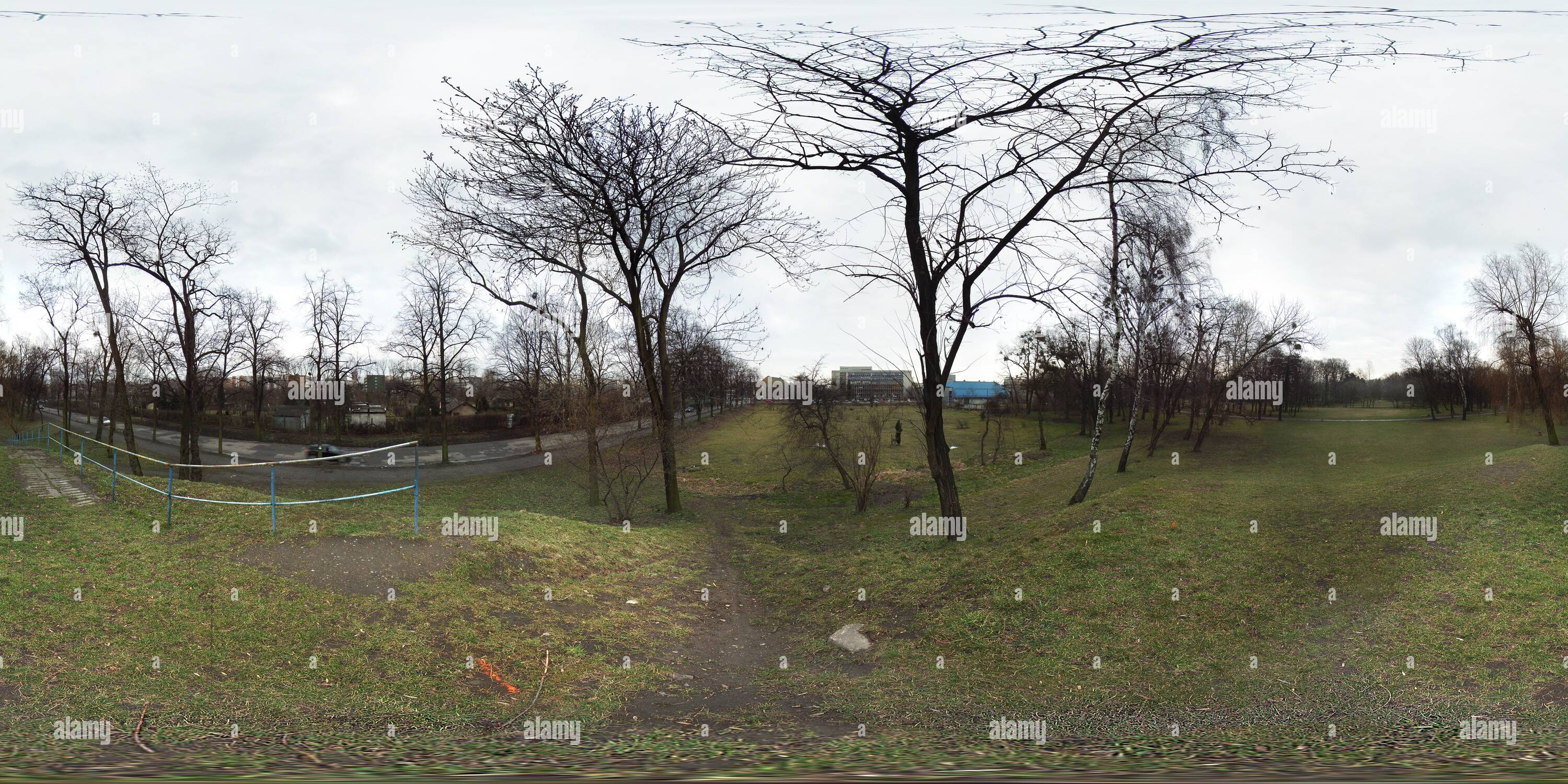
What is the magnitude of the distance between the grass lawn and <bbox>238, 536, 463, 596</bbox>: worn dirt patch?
86 millimetres

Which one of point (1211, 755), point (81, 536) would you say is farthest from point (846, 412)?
point (1211, 755)

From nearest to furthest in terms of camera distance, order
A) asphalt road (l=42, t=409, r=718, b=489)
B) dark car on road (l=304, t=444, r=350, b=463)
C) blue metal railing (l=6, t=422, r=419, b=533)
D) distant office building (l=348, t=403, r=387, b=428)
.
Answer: blue metal railing (l=6, t=422, r=419, b=533) → asphalt road (l=42, t=409, r=718, b=489) → dark car on road (l=304, t=444, r=350, b=463) → distant office building (l=348, t=403, r=387, b=428)

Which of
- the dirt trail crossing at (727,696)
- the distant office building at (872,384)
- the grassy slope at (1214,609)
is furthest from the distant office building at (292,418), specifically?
the dirt trail crossing at (727,696)

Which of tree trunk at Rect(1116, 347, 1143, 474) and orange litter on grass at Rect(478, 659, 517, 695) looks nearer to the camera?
orange litter on grass at Rect(478, 659, 517, 695)

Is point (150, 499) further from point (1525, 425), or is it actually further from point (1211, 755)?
point (1525, 425)

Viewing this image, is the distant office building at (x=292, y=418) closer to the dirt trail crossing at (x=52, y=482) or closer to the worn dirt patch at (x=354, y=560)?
the dirt trail crossing at (x=52, y=482)

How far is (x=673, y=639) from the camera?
8992mm

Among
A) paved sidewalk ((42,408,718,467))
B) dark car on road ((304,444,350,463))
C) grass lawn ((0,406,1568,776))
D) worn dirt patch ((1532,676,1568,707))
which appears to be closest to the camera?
grass lawn ((0,406,1568,776))

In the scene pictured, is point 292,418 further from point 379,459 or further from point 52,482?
point 52,482

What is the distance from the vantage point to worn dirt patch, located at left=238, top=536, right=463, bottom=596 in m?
9.33

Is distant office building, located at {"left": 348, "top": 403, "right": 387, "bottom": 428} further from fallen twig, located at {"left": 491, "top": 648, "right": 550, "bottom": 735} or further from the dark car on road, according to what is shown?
fallen twig, located at {"left": 491, "top": 648, "right": 550, "bottom": 735}

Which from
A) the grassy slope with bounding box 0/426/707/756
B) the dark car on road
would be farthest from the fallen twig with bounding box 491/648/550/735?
the dark car on road

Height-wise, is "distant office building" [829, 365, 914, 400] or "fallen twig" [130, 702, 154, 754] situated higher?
"distant office building" [829, 365, 914, 400]

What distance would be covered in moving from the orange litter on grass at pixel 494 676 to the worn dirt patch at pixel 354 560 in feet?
7.45
